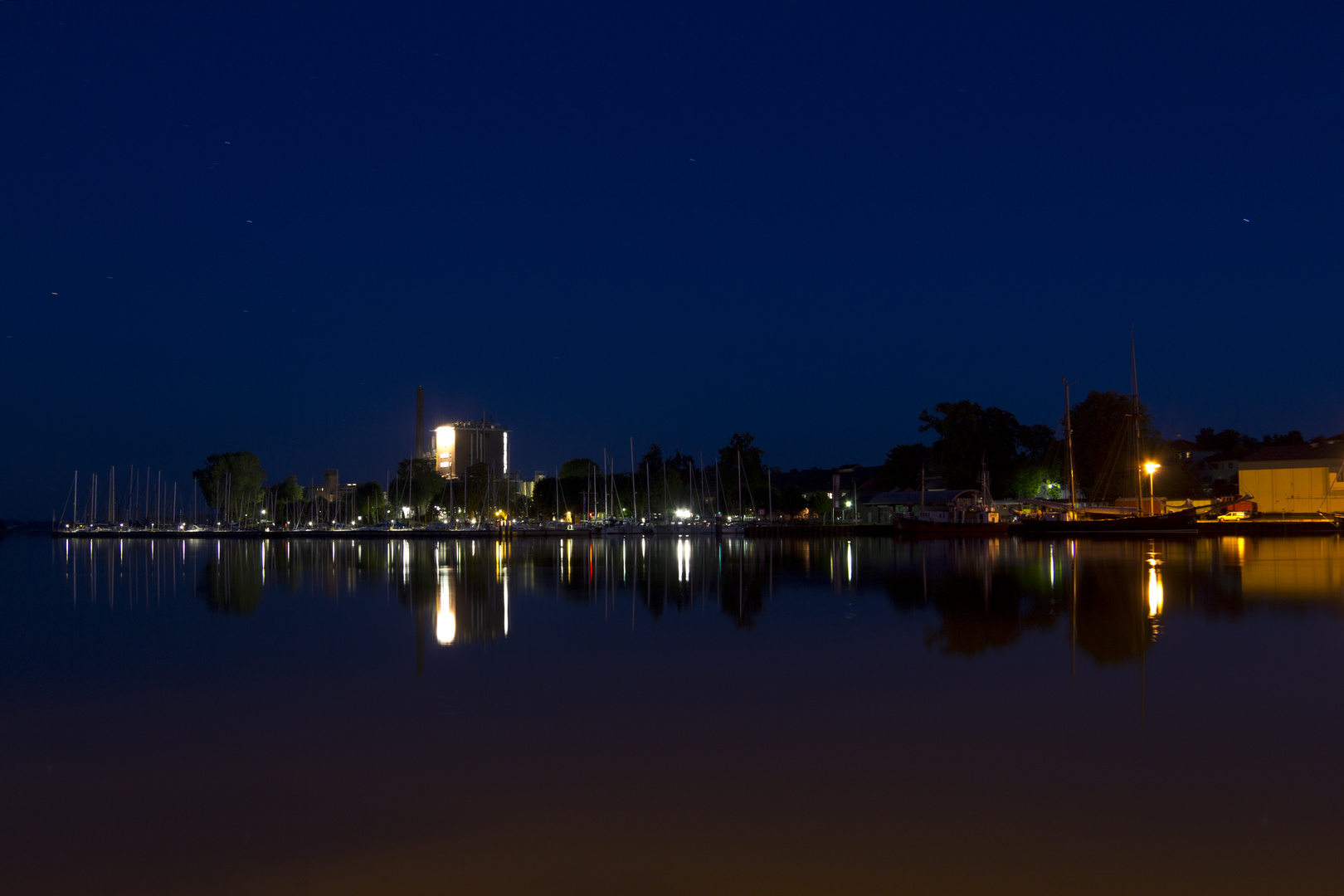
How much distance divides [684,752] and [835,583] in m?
18.7

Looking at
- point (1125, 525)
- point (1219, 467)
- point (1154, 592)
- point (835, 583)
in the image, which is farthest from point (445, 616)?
point (1219, 467)

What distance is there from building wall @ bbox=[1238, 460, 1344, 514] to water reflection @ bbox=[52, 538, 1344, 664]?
23657 mm

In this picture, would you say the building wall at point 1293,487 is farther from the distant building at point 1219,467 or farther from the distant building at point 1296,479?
the distant building at point 1219,467

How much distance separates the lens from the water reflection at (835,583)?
1702 cm

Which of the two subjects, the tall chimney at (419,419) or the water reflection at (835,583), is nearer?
the water reflection at (835,583)

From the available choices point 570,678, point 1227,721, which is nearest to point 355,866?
point 570,678

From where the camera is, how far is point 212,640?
16047 millimetres

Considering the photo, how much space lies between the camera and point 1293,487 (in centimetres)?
7075

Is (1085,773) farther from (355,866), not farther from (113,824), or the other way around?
(113,824)

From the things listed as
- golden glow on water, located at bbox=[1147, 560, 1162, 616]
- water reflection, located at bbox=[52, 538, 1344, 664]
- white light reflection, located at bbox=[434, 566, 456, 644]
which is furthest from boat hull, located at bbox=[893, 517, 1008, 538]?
white light reflection, located at bbox=[434, 566, 456, 644]

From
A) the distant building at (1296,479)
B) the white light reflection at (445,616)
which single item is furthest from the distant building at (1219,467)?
the white light reflection at (445,616)

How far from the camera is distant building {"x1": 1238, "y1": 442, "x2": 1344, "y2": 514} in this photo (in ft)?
225

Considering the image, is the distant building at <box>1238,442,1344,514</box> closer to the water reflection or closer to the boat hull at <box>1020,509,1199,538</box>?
the boat hull at <box>1020,509,1199,538</box>

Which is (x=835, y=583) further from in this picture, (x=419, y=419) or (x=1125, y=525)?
(x=419, y=419)
